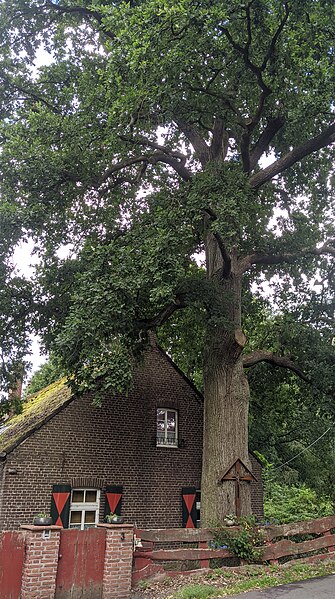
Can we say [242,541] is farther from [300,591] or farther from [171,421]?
[171,421]

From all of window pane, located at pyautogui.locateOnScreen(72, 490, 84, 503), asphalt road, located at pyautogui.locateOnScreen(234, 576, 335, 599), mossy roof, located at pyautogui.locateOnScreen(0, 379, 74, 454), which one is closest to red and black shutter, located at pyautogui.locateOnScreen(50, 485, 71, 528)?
window pane, located at pyautogui.locateOnScreen(72, 490, 84, 503)

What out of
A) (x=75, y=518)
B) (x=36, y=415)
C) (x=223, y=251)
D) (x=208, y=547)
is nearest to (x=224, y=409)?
(x=208, y=547)

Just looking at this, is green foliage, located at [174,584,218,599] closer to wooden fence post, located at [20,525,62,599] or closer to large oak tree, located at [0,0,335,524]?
wooden fence post, located at [20,525,62,599]

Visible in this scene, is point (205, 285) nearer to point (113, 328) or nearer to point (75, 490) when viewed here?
point (113, 328)

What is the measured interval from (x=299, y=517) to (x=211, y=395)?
3.91 m

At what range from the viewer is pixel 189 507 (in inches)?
616

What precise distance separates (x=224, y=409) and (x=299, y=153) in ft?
22.5

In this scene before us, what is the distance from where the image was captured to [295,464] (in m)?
23.8

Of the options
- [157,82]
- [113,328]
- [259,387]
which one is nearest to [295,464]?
[259,387]

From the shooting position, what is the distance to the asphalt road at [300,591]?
7914 mm

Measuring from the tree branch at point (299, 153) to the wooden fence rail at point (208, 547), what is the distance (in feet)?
26.9

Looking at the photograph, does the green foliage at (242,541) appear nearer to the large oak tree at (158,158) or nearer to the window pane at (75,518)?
the large oak tree at (158,158)

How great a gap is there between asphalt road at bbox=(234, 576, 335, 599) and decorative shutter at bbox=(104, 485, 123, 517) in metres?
6.42

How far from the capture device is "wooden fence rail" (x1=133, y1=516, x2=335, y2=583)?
8.92m
